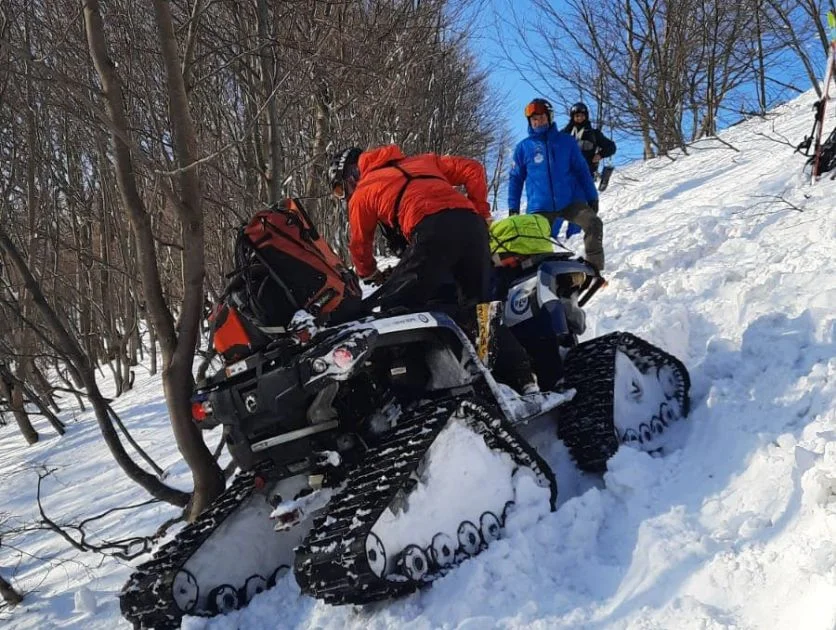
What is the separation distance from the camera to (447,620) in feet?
8.42

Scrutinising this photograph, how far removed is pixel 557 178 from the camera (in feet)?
24.0

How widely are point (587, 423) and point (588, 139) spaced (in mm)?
8467

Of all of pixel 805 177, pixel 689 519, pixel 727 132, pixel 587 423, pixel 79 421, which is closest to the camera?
pixel 689 519

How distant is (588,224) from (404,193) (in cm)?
406

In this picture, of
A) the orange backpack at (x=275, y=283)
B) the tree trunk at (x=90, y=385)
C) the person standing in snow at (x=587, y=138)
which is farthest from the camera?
the person standing in snow at (x=587, y=138)

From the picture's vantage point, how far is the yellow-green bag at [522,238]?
4680mm

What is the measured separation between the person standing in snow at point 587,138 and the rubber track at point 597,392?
7617mm

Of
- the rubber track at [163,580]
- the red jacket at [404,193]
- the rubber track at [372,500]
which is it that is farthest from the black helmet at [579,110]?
the rubber track at [163,580]

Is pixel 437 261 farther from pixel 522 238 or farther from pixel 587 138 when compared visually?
pixel 587 138

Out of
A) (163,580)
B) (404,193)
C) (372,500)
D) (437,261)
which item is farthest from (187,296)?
(372,500)

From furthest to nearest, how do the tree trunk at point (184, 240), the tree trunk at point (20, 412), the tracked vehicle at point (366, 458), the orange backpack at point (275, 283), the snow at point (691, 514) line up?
the tree trunk at point (20, 412)
the tree trunk at point (184, 240)
the orange backpack at point (275, 283)
the tracked vehicle at point (366, 458)
the snow at point (691, 514)

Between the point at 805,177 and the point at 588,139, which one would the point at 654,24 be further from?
the point at 805,177

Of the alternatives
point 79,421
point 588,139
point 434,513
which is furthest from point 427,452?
Answer: point 79,421

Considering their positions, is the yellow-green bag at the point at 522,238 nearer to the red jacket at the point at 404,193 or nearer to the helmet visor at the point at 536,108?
the red jacket at the point at 404,193
